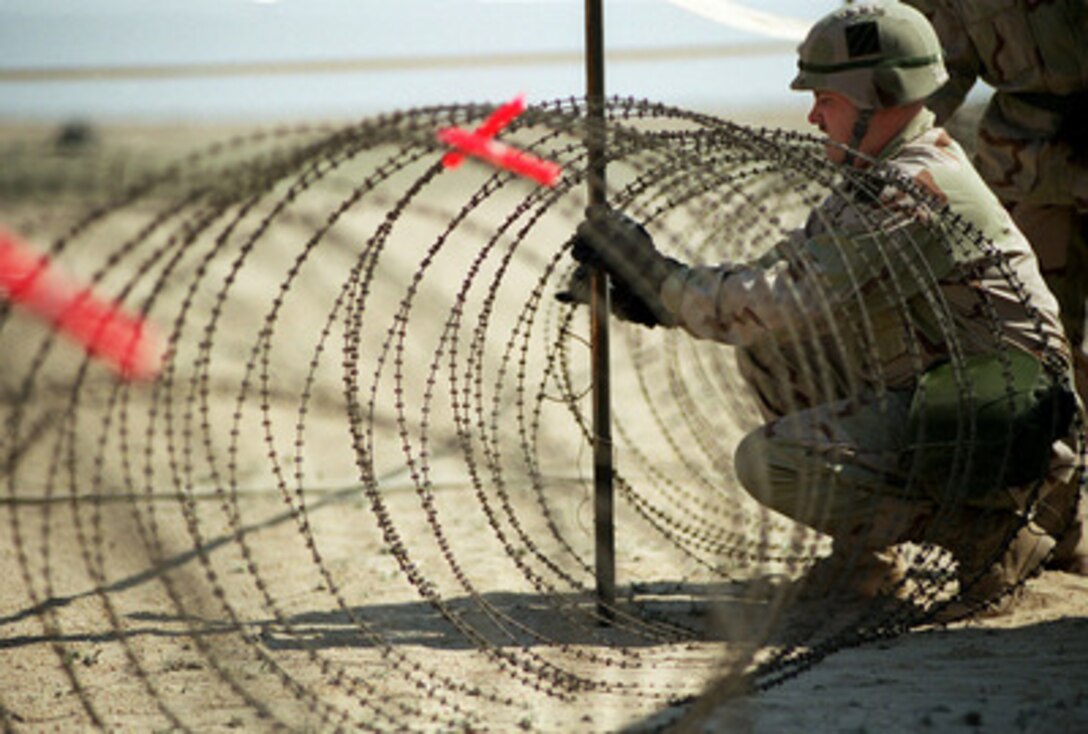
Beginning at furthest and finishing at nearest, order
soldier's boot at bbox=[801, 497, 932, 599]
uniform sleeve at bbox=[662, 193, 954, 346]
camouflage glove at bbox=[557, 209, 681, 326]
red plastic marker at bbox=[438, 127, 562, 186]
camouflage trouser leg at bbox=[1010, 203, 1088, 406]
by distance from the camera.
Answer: camouflage trouser leg at bbox=[1010, 203, 1088, 406], soldier's boot at bbox=[801, 497, 932, 599], camouflage glove at bbox=[557, 209, 681, 326], uniform sleeve at bbox=[662, 193, 954, 346], red plastic marker at bbox=[438, 127, 562, 186]

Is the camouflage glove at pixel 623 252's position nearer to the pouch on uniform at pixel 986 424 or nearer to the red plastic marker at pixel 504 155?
the red plastic marker at pixel 504 155

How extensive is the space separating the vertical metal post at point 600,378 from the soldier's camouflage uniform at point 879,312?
12.5 inches

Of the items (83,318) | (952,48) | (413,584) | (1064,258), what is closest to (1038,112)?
(952,48)

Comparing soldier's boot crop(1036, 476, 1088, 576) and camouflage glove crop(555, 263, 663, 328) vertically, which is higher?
camouflage glove crop(555, 263, 663, 328)

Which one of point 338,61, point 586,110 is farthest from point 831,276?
point 338,61

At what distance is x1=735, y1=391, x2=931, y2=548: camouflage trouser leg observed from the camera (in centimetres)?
537

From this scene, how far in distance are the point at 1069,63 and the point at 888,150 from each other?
125cm

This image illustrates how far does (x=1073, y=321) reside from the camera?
6543 mm

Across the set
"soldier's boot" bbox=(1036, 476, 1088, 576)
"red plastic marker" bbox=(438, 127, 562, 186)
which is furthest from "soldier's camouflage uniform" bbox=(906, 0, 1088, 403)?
"red plastic marker" bbox=(438, 127, 562, 186)

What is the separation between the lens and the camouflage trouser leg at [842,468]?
5.37 metres

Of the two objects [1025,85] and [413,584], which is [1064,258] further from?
[413,584]

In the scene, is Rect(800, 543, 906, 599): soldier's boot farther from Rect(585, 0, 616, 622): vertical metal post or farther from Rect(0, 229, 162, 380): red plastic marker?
Rect(0, 229, 162, 380): red plastic marker

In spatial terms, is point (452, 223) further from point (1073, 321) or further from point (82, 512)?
point (82, 512)

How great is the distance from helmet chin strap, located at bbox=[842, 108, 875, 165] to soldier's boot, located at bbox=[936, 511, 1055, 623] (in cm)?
→ 117
